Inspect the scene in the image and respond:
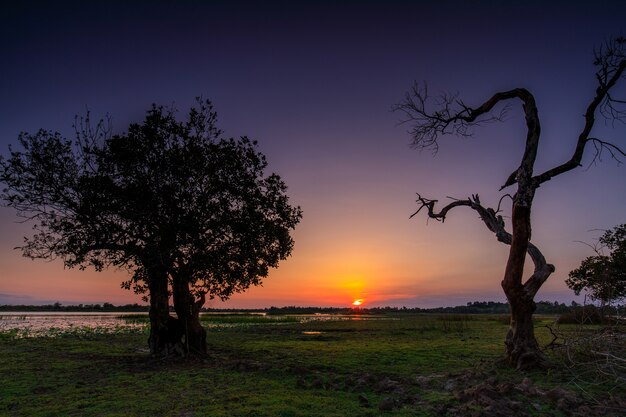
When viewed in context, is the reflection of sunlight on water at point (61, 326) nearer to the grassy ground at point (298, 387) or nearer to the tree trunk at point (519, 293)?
the grassy ground at point (298, 387)

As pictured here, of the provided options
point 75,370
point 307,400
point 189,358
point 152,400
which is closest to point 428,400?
point 307,400

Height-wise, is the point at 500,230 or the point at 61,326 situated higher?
the point at 500,230

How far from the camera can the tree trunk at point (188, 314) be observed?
20469 mm

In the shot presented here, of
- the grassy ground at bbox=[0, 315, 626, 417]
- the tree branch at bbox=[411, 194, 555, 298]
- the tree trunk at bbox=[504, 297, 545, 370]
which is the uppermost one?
the tree branch at bbox=[411, 194, 555, 298]

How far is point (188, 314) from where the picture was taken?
813 inches

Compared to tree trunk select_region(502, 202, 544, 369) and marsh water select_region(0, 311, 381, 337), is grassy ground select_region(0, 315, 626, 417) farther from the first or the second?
marsh water select_region(0, 311, 381, 337)

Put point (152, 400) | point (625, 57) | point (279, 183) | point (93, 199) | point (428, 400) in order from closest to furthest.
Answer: point (428, 400) < point (152, 400) < point (625, 57) < point (93, 199) < point (279, 183)

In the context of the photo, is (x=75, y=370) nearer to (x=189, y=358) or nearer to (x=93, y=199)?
(x=189, y=358)

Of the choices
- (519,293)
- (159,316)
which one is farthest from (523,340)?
(159,316)

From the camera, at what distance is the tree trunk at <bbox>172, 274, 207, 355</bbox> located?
2047cm

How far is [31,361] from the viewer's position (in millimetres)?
19453

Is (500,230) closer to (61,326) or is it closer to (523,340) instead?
(523,340)

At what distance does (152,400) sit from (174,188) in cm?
983

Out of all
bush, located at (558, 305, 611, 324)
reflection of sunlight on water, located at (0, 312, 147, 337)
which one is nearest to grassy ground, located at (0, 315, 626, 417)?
bush, located at (558, 305, 611, 324)
